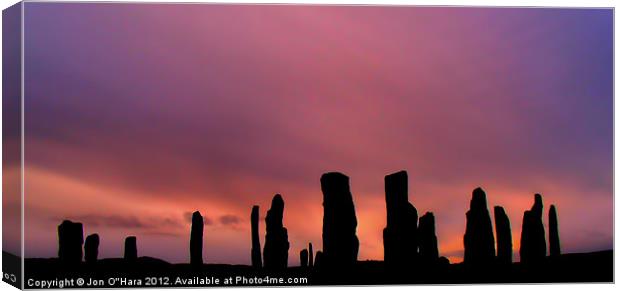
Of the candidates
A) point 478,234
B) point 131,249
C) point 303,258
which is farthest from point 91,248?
point 478,234

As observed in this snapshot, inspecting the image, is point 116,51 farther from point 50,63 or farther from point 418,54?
point 418,54

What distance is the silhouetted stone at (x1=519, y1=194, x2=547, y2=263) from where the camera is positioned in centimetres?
2182

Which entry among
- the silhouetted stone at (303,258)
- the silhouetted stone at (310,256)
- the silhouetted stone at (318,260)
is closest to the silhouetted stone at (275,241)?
the silhouetted stone at (303,258)

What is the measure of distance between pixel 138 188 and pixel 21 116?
217 centimetres

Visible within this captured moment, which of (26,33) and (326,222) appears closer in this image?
(26,33)

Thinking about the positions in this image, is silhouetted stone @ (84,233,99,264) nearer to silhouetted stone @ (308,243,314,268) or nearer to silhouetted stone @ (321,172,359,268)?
silhouetted stone @ (308,243,314,268)

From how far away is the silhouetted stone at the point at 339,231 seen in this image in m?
21.4

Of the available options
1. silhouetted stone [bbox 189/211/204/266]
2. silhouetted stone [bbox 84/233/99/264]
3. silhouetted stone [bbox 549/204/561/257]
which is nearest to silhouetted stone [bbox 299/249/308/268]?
silhouetted stone [bbox 189/211/204/266]

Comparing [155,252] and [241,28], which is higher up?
[241,28]

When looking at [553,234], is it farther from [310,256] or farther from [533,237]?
[310,256]

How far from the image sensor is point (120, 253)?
2066 cm

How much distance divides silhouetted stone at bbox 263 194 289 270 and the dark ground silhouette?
0.7 inches

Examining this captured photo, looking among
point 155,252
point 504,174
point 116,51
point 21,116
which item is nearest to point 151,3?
point 116,51

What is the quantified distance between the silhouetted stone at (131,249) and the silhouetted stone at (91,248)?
1.61 feet
